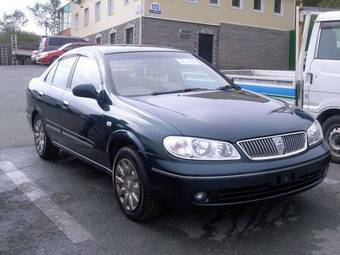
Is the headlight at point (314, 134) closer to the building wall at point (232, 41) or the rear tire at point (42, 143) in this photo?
the rear tire at point (42, 143)

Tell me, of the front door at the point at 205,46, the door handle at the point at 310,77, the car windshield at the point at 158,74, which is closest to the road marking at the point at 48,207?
the car windshield at the point at 158,74

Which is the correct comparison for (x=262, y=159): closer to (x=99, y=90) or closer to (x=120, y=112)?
(x=120, y=112)

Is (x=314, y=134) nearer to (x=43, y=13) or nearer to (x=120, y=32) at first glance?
(x=120, y=32)

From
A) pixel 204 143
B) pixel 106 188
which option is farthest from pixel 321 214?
pixel 106 188

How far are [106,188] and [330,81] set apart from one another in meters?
3.27

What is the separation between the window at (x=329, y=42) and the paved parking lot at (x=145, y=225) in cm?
170

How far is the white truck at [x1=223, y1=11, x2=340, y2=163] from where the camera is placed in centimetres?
656

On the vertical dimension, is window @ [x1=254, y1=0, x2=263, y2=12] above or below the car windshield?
above

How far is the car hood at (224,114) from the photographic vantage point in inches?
160

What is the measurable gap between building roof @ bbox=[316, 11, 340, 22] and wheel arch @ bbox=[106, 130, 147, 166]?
3.65 meters

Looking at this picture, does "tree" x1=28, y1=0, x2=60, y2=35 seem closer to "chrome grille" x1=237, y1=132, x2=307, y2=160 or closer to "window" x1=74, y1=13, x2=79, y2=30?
"window" x1=74, y1=13, x2=79, y2=30

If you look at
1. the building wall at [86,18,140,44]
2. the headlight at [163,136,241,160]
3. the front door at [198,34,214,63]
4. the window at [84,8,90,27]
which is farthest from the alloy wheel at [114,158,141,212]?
the window at [84,8,90,27]

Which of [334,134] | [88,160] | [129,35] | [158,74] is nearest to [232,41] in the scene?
[129,35]

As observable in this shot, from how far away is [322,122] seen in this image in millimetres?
6863
